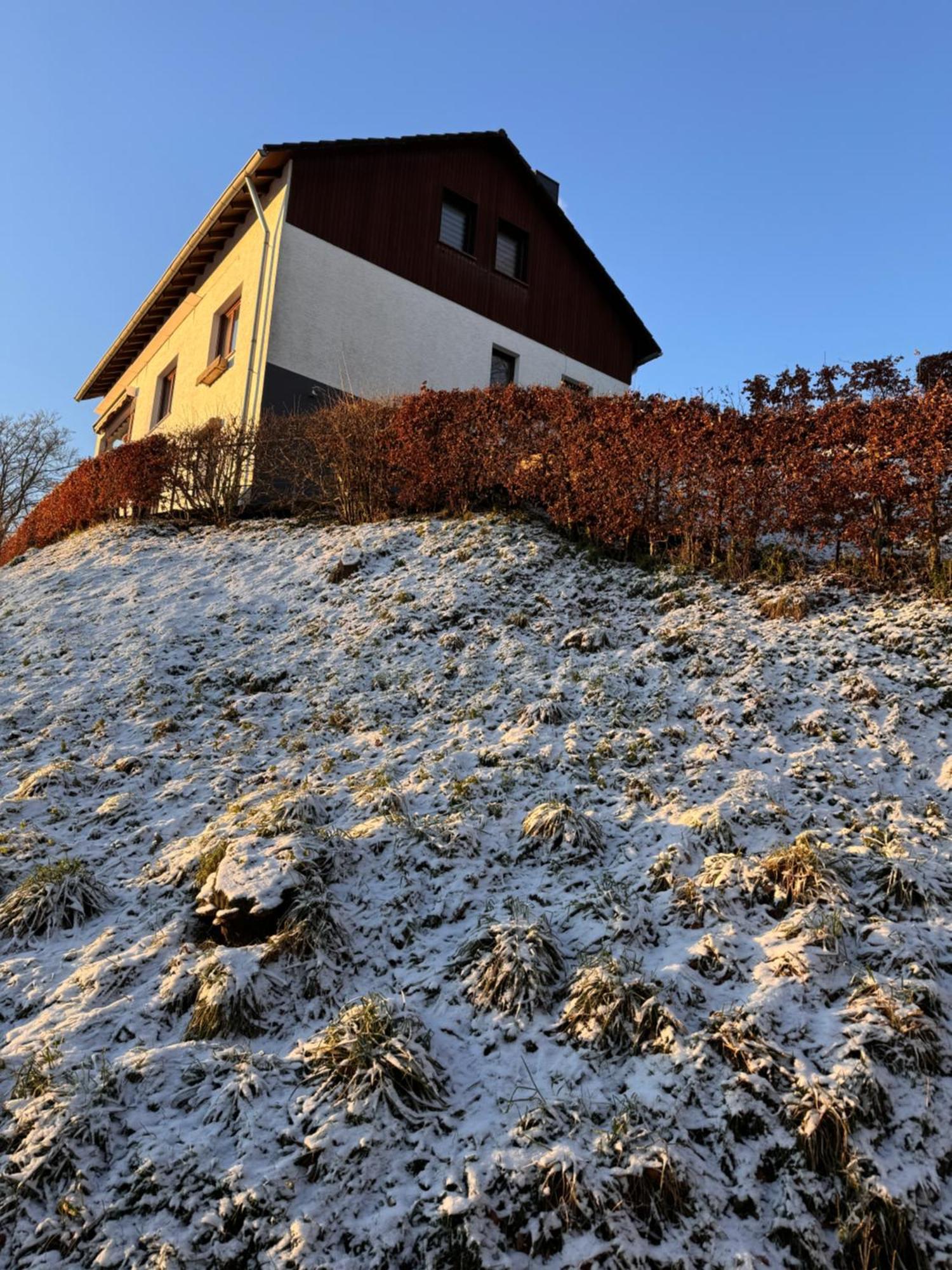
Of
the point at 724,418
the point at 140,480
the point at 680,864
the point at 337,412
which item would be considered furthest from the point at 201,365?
the point at 680,864

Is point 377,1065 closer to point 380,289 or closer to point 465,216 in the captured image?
point 380,289

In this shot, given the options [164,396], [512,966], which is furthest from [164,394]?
[512,966]

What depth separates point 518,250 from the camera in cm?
1773

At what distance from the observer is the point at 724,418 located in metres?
7.45

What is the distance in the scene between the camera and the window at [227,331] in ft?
49.2

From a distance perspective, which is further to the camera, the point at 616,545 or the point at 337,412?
the point at 337,412

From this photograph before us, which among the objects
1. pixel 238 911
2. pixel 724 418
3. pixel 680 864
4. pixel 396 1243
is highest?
pixel 724 418

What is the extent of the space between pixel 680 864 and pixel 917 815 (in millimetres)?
1357

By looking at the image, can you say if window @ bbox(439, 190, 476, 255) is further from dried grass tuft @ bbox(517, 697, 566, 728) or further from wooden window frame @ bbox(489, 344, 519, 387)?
dried grass tuft @ bbox(517, 697, 566, 728)

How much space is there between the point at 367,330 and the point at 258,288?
6.48 ft

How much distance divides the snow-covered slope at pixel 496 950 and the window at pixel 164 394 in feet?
46.6

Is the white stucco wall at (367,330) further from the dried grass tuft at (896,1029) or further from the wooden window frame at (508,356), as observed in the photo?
the dried grass tuft at (896,1029)

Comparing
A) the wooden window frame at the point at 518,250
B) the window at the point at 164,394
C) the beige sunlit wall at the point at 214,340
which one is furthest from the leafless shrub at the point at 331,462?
the window at the point at 164,394

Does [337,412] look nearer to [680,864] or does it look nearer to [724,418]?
[724,418]
